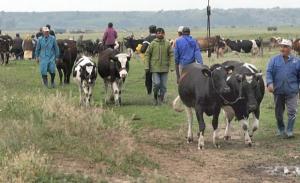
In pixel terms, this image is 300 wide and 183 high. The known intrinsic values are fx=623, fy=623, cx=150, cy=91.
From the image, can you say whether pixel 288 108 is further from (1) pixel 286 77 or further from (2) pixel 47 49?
(2) pixel 47 49

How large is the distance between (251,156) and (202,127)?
1.13 m

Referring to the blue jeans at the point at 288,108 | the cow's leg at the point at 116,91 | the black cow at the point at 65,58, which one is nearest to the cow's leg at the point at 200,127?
the blue jeans at the point at 288,108

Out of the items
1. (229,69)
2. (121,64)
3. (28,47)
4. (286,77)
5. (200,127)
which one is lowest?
(28,47)

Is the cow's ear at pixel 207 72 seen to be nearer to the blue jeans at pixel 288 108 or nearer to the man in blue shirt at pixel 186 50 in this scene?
the blue jeans at pixel 288 108

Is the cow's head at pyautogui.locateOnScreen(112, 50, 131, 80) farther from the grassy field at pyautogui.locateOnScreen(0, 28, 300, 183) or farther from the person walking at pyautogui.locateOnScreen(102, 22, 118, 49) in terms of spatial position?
the person walking at pyautogui.locateOnScreen(102, 22, 118, 49)

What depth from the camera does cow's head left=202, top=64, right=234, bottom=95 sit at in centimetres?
1137

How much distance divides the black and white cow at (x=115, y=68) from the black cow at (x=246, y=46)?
2844cm

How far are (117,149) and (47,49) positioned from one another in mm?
10264

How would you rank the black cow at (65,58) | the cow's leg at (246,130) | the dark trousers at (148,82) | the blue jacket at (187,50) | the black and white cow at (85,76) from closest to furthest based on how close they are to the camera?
the cow's leg at (246,130) → the blue jacket at (187,50) → the black and white cow at (85,76) → the dark trousers at (148,82) → the black cow at (65,58)

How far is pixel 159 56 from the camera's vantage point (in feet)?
54.6

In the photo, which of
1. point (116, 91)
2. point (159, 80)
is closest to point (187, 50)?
point (159, 80)

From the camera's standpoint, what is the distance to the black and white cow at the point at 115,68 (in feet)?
54.9

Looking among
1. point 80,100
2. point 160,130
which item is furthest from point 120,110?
point 160,130

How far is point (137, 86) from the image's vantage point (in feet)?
74.6
